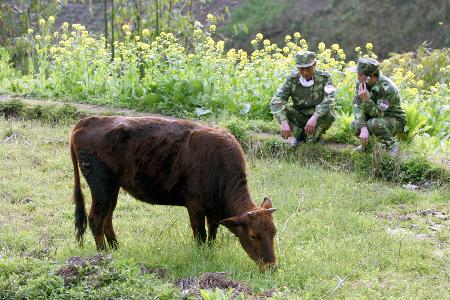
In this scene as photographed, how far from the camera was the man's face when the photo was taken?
34.7ft

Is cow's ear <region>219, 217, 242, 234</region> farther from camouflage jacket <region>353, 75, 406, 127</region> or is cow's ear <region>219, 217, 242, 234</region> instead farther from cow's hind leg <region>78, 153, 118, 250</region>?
camouflage jacket <region>353, 75, 406, 127</region>

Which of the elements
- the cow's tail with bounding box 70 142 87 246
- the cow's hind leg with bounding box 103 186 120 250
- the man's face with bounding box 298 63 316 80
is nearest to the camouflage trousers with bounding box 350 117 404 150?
the man's face with bounding box 298 63 316 80

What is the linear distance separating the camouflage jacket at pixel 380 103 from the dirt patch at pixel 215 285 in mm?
4838

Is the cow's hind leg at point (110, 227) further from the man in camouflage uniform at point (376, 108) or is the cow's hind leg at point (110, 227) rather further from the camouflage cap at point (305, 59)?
the man in camouflage uniform at point (376, 108)

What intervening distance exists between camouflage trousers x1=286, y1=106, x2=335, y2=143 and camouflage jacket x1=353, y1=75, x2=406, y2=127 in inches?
18.0

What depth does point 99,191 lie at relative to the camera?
299 inches

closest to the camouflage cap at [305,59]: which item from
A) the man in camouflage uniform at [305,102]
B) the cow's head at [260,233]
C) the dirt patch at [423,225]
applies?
the man in camouflage uniform at [305,102]

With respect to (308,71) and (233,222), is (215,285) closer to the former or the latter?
(233,222)

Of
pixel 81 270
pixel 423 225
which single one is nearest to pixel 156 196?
pixel 81 270

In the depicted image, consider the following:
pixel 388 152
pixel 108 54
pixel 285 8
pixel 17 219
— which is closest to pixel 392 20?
pixel 285 8

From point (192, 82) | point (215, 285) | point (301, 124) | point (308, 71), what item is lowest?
point (215, 285)

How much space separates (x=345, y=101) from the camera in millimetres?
12891

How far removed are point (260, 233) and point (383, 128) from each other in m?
4.45

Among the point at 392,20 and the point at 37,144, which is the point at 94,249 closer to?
the point at 37,144
